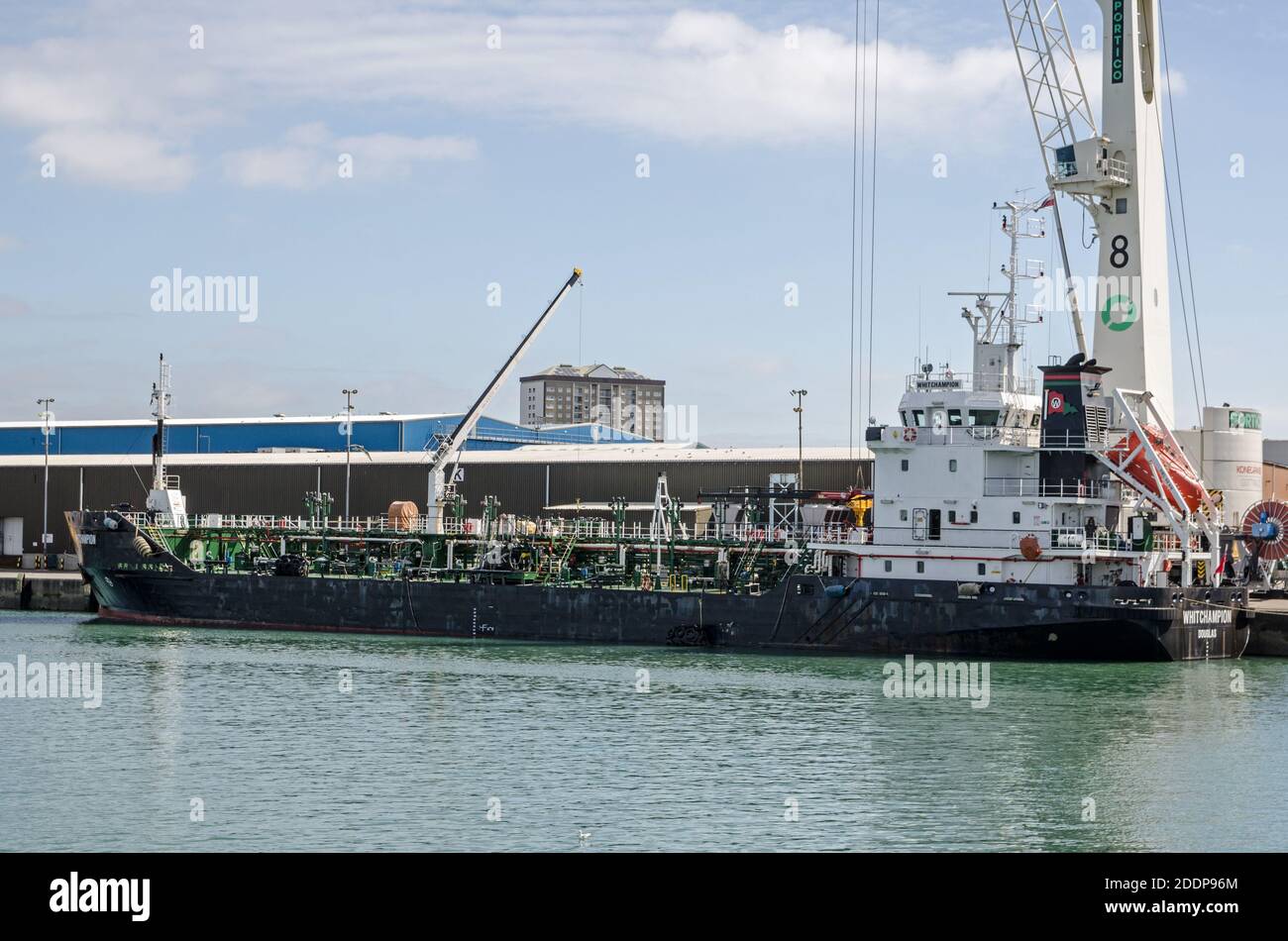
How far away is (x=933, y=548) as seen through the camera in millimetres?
50031

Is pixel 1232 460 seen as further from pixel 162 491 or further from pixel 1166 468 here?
pixel 162 491

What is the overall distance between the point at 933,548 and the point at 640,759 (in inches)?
829

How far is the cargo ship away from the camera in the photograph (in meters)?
48.6

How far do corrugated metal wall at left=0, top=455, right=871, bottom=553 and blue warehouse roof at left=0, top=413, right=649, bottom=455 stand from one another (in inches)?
446

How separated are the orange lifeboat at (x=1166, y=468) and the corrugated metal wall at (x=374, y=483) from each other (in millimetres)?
Result: 26114

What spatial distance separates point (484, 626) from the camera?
58062 mm

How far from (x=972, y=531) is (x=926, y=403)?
4781mm

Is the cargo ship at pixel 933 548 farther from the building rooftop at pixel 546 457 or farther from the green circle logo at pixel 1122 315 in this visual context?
the building rooftop at pixel 546 457

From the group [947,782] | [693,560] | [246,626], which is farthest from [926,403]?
[246,626]

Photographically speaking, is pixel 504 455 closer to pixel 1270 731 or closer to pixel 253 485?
pixel 253 485

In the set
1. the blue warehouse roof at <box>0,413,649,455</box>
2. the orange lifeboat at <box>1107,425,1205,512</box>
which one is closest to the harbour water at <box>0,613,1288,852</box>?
the orange lifeboat at <box>1107,425,1205,512</box>
